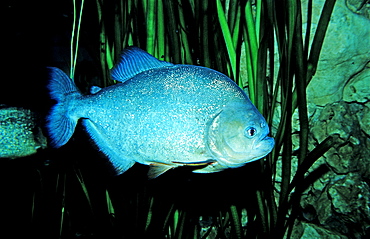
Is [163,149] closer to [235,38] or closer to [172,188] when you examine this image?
[172,188]

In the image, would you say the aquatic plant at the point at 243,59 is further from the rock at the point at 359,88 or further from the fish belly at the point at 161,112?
the fish belly at the point at 161,112

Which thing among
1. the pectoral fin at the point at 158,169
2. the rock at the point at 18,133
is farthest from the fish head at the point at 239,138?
the rock at the point at 18,133

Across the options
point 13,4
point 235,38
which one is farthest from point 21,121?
point 235,38

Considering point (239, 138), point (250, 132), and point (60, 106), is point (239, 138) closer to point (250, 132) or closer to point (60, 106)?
point (250, 132)

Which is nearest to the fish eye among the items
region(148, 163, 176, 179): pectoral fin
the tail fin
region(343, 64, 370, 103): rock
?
region(148, 163, 176, 179): pectoral fin

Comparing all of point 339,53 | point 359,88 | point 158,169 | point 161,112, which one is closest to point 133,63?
point 161,112
